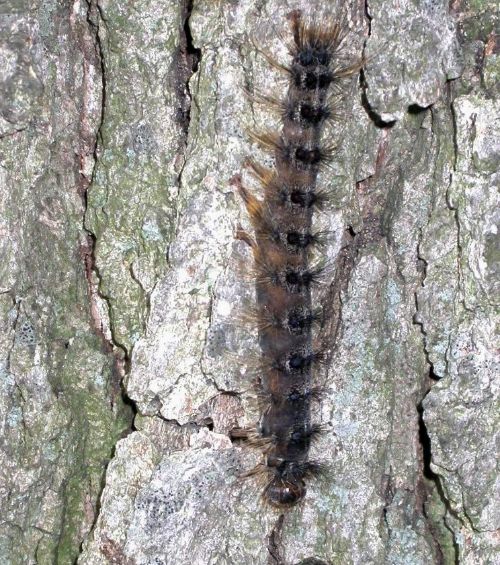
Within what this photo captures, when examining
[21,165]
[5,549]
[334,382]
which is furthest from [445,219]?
[5,549]

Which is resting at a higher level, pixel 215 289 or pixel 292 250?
pixel 292 250

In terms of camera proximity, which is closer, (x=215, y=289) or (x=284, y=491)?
(x=215, y=289)

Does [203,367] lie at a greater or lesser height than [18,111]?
lesser

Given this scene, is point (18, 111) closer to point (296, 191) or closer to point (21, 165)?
point (21, 165)

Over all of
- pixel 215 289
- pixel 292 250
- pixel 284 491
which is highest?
pixel 292 250

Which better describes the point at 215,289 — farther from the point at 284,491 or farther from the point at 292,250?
the point at 284,491

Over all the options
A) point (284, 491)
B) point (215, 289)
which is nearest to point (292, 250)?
point (215, 289)
